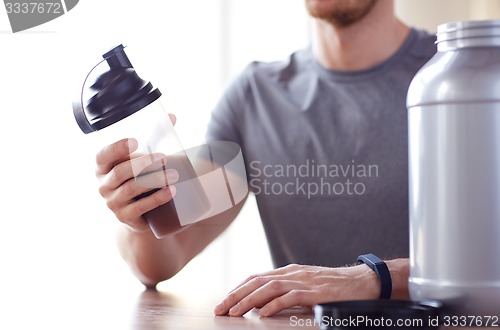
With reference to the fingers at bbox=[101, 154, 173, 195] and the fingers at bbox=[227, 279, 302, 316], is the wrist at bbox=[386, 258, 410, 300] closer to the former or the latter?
the fingers at bbox=[227, 279, 302, 316]

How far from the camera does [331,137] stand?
148cm

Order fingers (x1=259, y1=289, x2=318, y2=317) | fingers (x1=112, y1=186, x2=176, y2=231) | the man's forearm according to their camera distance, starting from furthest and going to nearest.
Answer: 1. the man's forearm
2. fingers (x1=112, y1=186, x2=176, y2=231)
3. fingers (x1=259, y1=289, x2=318, y2=317)

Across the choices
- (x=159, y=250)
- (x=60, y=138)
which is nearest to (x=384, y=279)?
(x=159, y=250)

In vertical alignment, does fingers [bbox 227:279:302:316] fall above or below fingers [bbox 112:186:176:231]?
below

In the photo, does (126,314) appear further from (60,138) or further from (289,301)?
(60,138)

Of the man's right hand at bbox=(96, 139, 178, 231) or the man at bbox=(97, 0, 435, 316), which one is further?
the man at bbox=(97, 0, 435, 316)

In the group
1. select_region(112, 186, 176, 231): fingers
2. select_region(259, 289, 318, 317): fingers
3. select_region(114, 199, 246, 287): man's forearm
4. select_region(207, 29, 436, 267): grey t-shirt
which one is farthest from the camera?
select_region(207, 29, 436, 267): grey t-shirt

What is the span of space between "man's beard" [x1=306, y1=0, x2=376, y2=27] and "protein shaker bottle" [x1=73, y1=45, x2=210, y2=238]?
2.39ft

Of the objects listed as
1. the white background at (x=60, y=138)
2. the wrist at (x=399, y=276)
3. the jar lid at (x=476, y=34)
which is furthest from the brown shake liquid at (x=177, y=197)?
the white background at (x=60, y=138)

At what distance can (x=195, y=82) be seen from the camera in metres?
2.27

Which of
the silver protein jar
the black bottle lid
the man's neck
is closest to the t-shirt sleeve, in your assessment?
the man's neck

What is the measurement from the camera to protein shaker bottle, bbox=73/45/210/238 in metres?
0.70

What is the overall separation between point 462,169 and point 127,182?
46cm

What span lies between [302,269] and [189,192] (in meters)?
0.15
